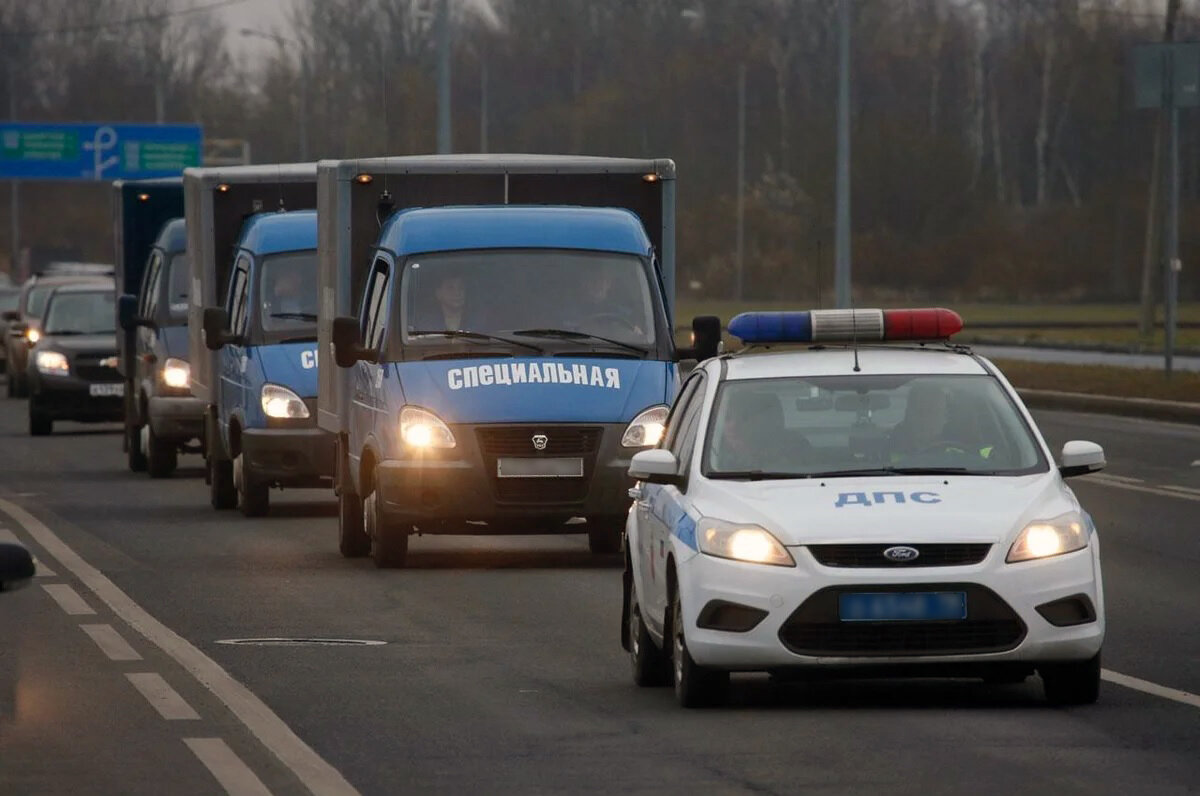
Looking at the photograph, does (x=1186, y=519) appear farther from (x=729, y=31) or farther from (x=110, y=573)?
(x=729, y=31)

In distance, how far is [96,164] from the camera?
92375 millimetres

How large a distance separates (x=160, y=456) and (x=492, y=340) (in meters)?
9.15

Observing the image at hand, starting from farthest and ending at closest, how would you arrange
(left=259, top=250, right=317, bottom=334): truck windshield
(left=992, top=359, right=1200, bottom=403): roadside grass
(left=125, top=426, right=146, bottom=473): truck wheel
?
(left=992, top=359, right=1200, bottom=403): roadside grass < (left=125, top=426, right=146, bottom=473): truck wheel < (left=259, top=250, right=317, bottom=334): truck windshield

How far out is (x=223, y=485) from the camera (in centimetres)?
2166

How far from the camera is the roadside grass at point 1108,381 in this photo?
1324 inches

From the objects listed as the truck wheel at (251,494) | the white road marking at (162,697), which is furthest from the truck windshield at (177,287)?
the white road marking at (162,697)

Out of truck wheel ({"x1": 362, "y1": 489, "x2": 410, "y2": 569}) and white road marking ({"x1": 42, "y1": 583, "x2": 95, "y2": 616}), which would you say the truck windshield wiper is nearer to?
truck wheel ({"x1": 362, "y1": 489, "x2": 410, "y2": 569})

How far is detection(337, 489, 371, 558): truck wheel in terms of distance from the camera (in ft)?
57.4

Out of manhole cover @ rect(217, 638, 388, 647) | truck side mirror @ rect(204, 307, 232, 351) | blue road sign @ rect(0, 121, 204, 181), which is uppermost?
blue road sign @ rect(0, 121, 204, 181)

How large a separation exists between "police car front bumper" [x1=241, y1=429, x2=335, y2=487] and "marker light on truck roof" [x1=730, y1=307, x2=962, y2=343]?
8.64 meters

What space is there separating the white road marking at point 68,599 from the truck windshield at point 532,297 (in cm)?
264

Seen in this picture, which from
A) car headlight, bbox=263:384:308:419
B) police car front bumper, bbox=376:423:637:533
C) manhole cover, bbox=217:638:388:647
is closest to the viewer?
manhole cover, bbox=217:638:388:647

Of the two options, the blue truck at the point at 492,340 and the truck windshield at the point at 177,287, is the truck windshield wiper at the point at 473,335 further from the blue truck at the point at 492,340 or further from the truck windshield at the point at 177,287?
the truck windshield at the point at 177,287

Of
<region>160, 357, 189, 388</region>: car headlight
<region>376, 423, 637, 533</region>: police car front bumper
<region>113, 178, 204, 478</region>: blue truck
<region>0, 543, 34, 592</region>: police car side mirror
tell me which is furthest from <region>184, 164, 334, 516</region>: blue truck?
<region>0, 543, 34, 592</region>: police car side mirror
